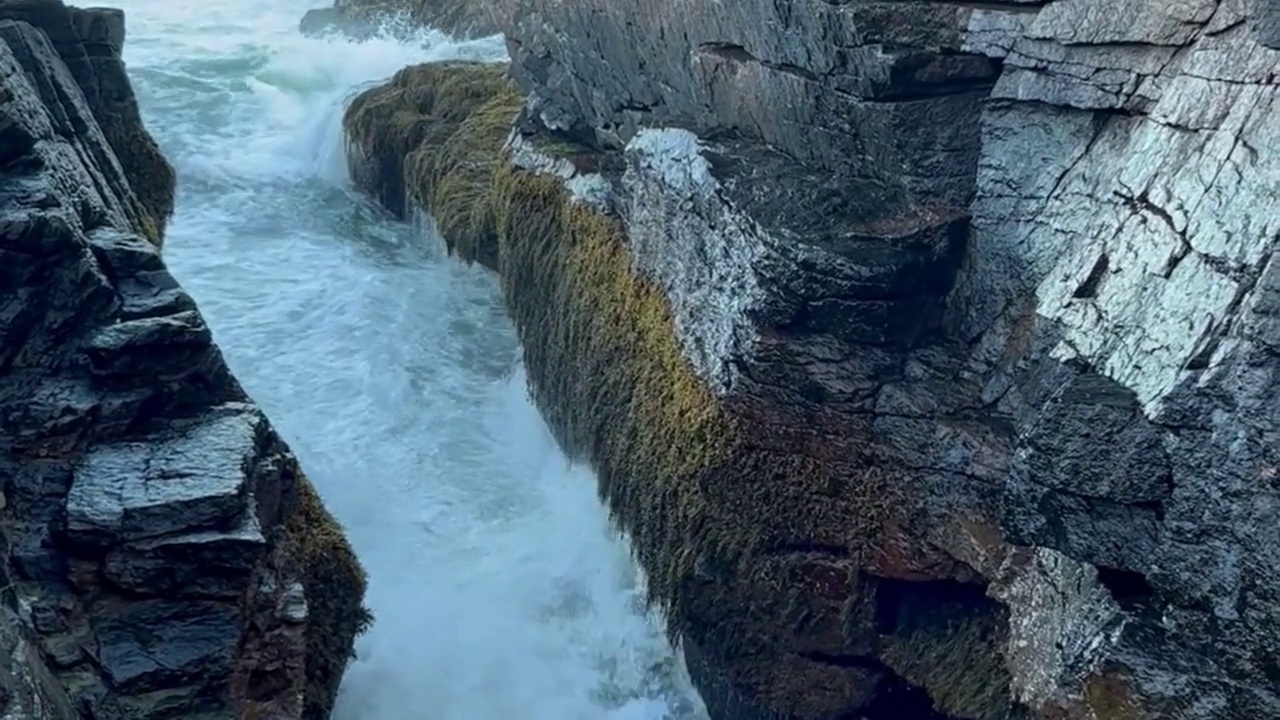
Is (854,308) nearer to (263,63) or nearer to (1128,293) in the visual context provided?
(1128,293)

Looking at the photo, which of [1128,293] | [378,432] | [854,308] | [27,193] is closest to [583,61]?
[378,432]

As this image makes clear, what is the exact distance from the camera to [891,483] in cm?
625

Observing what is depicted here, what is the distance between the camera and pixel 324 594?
6.34 metres

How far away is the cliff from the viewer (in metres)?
4.48

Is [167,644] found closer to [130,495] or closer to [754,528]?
[130,495]

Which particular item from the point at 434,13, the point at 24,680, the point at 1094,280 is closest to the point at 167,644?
the point at 24,680

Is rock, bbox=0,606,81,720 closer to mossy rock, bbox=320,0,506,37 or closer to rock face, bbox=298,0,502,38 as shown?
mossy rock, bbox=320,0,506,37

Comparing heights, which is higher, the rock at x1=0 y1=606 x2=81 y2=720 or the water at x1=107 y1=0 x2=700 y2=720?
the rock at x1=0 y1=606 x2=81 y2=720

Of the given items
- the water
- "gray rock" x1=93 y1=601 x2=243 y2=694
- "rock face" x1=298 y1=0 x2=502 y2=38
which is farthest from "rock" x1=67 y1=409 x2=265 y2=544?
"rock face" x1=298 y1=0 x2=502 y2=38

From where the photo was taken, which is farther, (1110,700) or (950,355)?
(950,355)

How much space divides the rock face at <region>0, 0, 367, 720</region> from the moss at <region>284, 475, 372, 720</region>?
2cm

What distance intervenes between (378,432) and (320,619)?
3581 mm

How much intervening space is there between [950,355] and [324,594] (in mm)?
3411

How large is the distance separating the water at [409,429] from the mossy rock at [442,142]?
1.29 feet
